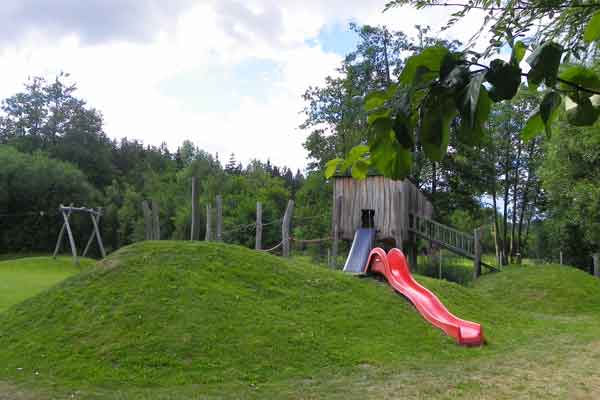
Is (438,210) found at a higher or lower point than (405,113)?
higher

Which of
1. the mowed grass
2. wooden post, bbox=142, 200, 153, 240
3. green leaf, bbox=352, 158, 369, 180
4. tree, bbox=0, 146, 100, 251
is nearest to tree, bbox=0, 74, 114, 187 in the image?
tree, bbox=0, 146, 100, 251

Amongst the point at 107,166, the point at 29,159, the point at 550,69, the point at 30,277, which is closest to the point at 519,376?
the point at 550,69

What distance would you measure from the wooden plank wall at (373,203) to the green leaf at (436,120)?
1515 cm

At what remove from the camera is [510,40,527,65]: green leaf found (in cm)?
66

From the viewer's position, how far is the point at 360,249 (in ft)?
49.5

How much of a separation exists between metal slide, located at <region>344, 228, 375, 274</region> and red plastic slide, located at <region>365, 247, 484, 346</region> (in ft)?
9.42

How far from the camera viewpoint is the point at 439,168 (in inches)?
862

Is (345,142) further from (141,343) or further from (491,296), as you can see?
(141,343)

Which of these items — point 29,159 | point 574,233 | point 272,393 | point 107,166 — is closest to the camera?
point 272,393

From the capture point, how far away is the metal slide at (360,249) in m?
14.2

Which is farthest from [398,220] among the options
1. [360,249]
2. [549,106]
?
[549,106]

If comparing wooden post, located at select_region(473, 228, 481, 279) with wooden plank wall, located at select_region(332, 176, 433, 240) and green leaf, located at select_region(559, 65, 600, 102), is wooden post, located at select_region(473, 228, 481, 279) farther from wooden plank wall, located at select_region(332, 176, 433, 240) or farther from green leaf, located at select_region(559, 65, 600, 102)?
green leaf, located at select_region(559, 65, 600, 102)

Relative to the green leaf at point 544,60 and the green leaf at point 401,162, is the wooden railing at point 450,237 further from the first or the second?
the green leaf at point 544,60

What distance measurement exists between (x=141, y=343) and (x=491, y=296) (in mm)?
A: 10028
